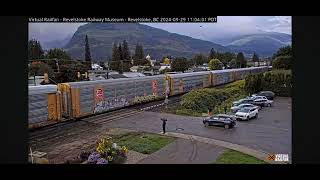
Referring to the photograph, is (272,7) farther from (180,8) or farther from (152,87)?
(152,87)

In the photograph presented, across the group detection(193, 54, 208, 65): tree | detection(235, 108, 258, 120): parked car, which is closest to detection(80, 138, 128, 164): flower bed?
detection(235, 108, 258, 120): parked car

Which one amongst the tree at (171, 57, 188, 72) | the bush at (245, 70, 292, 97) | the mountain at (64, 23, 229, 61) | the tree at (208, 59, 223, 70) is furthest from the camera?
the tree at (208, 59, 223, 70)

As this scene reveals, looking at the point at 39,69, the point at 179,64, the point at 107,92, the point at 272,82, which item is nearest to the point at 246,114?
the point at 272,82

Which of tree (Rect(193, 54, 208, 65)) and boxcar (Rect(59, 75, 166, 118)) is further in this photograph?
tree (Rect(193, 54, 208, 65))

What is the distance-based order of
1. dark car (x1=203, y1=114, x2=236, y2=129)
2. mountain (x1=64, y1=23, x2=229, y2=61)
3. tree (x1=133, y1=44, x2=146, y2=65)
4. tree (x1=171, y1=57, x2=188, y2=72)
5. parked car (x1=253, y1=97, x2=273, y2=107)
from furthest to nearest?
tree (x1=171, y1=57, x2=188, y2=72) < parked car (x1=253, y1=97, x2=273, y2=107) < tree (x1=133, y1=44, x2=146, y2=65) < dark car (x1=203, y1=114, x2=236, y2=129) < mountain (x1=64, y1=23, x2=229, y2=61)

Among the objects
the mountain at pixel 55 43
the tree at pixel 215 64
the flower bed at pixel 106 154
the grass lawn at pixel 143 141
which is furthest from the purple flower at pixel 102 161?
the tree at pixel 215 64

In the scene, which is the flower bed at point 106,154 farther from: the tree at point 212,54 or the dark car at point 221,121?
the tree at point 212,54

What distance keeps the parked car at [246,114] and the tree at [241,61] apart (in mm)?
712

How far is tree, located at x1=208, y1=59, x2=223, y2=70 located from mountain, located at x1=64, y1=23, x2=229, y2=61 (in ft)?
1.13

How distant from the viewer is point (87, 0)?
448 centimetres

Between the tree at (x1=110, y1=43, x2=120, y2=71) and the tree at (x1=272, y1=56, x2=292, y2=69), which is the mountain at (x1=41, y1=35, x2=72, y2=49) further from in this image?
the tree at (x1=272, y1=56, x2=292, y2=69)

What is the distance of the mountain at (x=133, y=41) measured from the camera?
495 centimetres

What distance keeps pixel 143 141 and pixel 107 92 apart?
0.98 m

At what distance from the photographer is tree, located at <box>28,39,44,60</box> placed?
15.8ft
